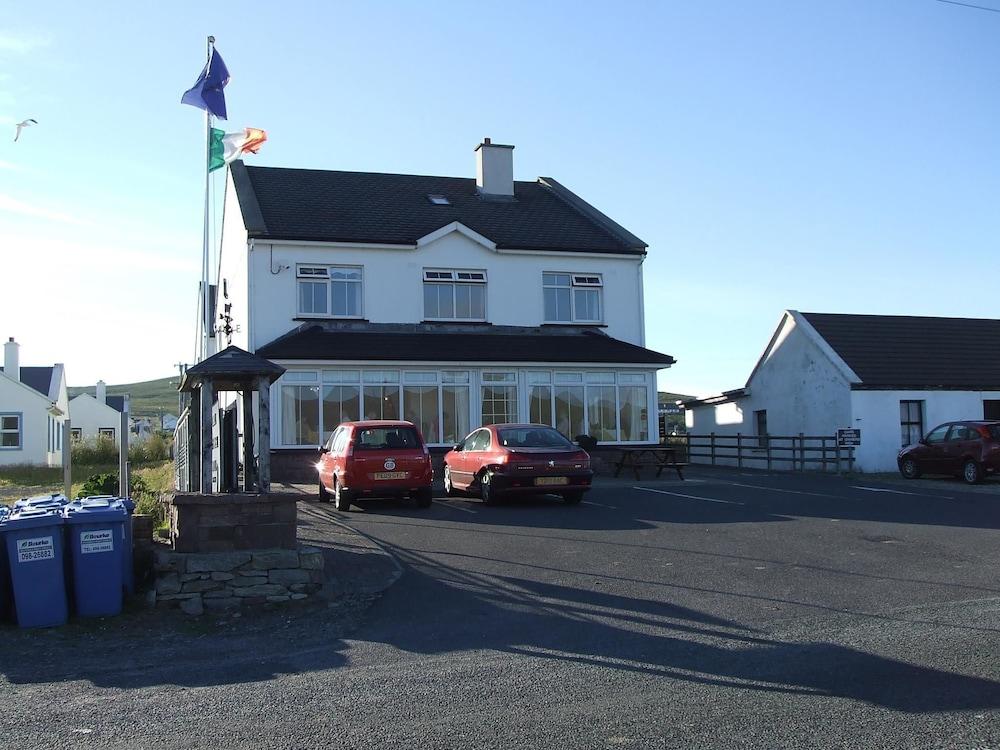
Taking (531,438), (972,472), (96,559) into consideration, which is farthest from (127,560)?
(972,472)

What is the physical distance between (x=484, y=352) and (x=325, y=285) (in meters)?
4.81

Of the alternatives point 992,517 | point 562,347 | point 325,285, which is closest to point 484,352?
point 562,347

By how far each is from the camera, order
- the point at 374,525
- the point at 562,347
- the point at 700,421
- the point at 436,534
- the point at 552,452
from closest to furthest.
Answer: the point at 436,534, the point at 374,525, the point at 552,452, the point at 562,347, the point at 700,421

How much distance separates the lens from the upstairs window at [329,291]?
26.9 m

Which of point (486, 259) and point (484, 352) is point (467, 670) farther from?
point (486, 259)

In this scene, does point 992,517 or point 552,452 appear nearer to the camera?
point 992,517

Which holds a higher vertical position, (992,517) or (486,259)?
(486,259)

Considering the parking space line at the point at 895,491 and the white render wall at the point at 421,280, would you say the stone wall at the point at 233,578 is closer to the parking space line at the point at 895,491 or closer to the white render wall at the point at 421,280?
the parking space line at the point at 895,491

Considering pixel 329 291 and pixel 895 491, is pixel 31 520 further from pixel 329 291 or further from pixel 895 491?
pixel 329 291

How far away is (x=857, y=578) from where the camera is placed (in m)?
10.1

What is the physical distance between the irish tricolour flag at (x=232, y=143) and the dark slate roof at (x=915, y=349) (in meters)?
18.3

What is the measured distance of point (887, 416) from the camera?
29.6m

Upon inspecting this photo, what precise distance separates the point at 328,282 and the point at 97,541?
1891 centimetres

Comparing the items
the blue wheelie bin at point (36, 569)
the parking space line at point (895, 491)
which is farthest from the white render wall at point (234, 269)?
the blue wheelie bin at point (36, 569)
